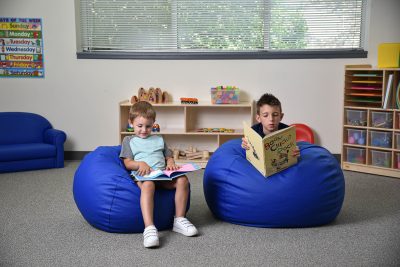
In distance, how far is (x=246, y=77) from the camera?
5.59 m

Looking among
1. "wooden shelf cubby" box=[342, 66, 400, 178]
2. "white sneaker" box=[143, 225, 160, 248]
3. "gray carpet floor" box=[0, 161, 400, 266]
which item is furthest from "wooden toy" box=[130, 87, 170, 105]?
"white sneaker" box=[143, 225, 160, 248]

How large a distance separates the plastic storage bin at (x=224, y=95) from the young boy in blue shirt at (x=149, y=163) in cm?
202

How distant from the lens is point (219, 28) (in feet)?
18.7

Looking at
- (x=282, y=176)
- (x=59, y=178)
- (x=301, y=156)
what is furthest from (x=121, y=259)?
(x=59, y=178)

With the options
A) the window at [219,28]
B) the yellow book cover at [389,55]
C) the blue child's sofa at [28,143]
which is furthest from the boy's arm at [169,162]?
the yellow book cover at [389,55]

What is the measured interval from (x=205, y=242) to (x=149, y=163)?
627 millimetres

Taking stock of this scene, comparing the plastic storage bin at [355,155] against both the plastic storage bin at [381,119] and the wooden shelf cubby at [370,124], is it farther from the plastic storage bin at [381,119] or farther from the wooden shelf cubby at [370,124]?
the plastic storage bin at [381,119]

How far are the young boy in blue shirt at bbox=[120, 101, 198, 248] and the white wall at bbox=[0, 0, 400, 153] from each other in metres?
2.35

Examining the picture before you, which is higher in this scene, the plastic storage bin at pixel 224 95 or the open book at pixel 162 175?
the plastic storage bin at pixel 224 95

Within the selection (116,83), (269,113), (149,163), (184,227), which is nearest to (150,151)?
(149,163)

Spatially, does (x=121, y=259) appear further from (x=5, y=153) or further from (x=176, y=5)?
(x=176, y=5)

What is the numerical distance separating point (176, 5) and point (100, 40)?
37.2 inches

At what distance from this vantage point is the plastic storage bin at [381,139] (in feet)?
16.2

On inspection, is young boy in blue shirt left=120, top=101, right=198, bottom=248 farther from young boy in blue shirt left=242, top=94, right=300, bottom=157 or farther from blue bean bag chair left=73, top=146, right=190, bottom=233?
young boy in blue shirt left=242, top=94, right=300, bottom=157
